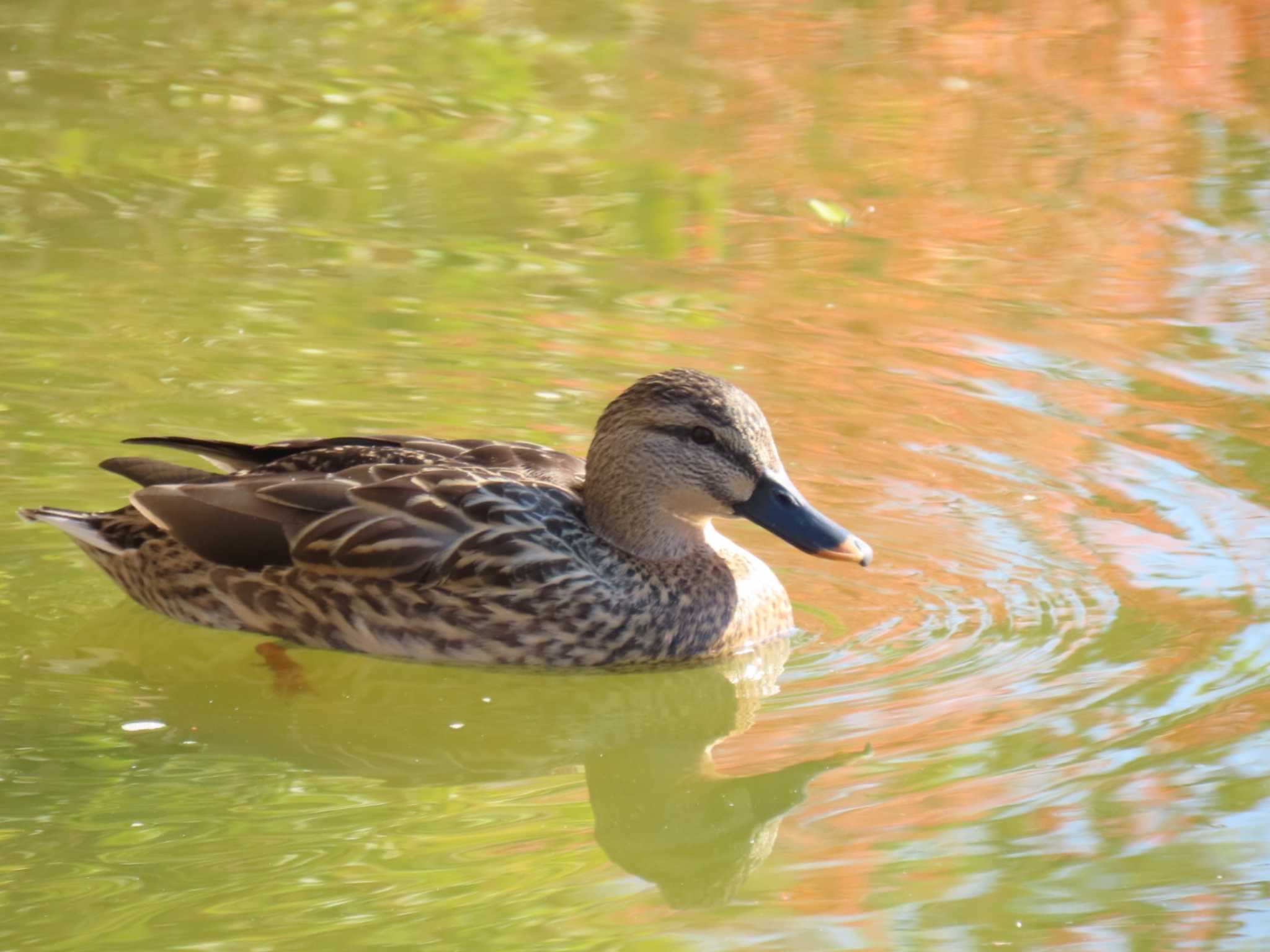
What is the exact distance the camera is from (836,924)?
16.6 ft

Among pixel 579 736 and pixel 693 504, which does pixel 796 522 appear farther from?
pixel 579 736

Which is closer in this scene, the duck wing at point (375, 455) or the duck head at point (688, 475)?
the duck head at point (688, 475)

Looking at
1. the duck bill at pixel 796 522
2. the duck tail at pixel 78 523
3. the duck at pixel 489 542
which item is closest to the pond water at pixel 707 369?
the duck at pixel 489 542

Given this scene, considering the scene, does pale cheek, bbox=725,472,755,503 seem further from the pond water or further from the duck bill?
the pond water

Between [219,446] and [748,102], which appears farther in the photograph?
[748,102]

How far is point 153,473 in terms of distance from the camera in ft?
24.2

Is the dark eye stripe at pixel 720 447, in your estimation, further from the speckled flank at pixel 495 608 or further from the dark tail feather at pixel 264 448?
the dark tail feather at pixel 264 448

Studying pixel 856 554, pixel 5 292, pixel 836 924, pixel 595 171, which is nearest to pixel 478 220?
pixel 595 171

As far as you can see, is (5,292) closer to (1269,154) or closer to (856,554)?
(856,554)

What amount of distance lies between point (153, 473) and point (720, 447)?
219cm

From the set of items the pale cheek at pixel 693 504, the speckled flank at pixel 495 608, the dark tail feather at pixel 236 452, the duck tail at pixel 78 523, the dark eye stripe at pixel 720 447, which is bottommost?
the speckled flank at pixel 495 608

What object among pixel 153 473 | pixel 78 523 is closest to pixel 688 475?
pixel 153 473

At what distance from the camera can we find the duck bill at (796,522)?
22.2 feet

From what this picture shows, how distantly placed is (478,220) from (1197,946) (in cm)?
728
